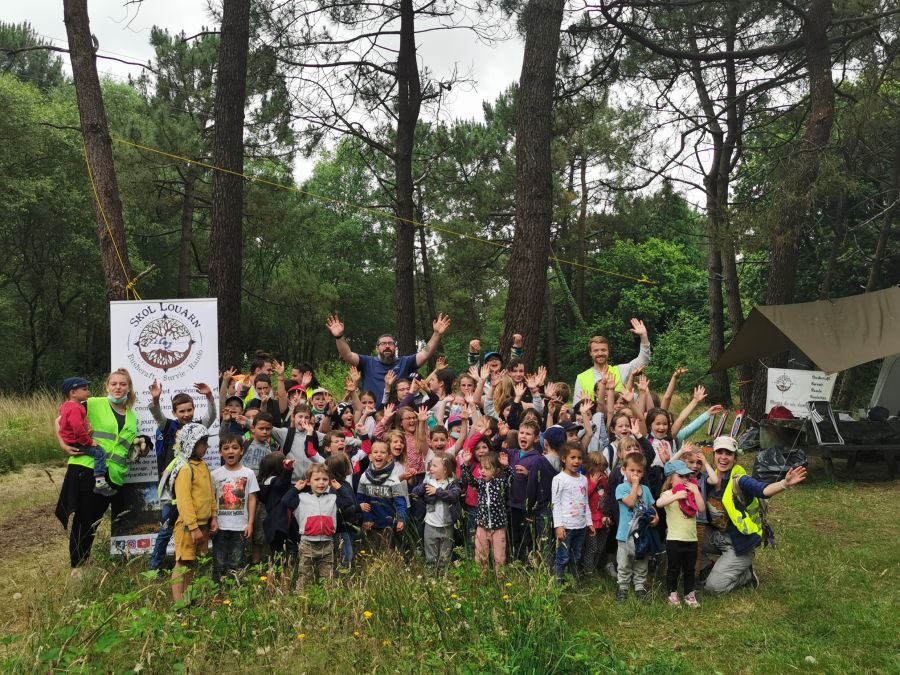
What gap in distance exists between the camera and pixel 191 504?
191 inches

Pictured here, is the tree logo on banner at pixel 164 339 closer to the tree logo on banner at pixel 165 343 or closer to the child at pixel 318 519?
the tree logo on banner at pixel 165 343

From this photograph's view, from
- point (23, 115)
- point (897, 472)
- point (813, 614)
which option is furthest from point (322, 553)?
point (23, 115)

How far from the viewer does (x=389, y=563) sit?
4.43 meters

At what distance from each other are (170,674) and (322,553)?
1.70m

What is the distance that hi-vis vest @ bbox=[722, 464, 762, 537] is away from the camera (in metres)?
5.08

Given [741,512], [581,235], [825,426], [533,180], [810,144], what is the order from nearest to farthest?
[741,512]
[533,180]
[825,426]
[810,144]
[581,235]

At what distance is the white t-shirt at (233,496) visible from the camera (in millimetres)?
5039

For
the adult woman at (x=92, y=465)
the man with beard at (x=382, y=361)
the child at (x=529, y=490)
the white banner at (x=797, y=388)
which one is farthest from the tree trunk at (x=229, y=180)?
the white banner at (x=797, y=388)

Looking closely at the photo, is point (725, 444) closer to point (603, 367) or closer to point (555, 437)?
point (555, 437)

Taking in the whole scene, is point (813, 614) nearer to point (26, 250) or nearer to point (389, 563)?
point (389, 563)

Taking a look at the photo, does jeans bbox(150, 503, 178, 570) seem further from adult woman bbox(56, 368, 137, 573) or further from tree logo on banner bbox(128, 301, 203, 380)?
tree logo on banner bbox(128, 301, 203, 380)

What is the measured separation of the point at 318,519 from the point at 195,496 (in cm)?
81

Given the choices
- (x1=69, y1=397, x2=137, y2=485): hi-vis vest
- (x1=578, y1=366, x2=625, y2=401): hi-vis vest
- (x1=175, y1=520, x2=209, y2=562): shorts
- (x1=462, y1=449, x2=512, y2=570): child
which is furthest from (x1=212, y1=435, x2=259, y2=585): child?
(x1=578, y1=366, x2=625, y2=401): hi-vis vest

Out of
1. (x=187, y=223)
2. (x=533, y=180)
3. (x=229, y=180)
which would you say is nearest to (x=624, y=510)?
(x=533, y=180)
